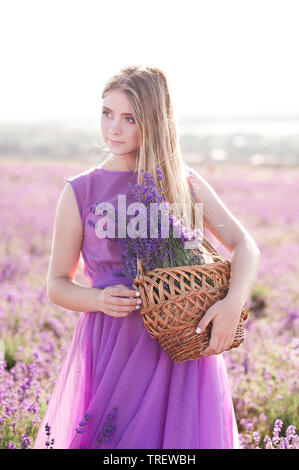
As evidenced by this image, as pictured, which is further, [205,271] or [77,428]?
[77,428]

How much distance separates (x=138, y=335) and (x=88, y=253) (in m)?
0.41

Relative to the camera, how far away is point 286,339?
432 centimetres

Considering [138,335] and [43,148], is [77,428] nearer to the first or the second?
[138,335]

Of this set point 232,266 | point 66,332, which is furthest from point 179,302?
point 66,332

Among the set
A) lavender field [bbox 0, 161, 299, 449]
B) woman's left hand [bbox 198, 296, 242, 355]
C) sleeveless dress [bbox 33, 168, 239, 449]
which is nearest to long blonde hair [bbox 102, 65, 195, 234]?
sleeveless dress [bbox 33, 168, 239, 449]

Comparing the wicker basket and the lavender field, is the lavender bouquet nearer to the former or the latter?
the wicker basket

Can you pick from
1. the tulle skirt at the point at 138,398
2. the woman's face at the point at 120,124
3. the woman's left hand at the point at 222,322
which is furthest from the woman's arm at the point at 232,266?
the woman's face at the point at 120,124

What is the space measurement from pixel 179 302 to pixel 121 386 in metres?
0.49

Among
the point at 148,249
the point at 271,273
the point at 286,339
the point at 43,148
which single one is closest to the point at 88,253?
the point at 148,249

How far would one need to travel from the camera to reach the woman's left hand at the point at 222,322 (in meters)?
1.88

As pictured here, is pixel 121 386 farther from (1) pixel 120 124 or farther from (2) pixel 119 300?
(1) pixel 120 124

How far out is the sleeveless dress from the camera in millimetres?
2020

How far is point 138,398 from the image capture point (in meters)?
2.07

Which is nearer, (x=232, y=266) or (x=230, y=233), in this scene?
(x=232, y=266)
